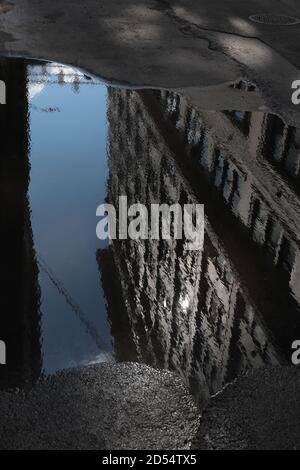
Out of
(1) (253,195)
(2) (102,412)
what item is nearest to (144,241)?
(1) (253,195)

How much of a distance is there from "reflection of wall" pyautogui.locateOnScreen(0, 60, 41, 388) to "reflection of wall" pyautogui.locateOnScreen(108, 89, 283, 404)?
110cm

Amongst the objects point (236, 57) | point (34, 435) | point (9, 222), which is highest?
point (236, 57)

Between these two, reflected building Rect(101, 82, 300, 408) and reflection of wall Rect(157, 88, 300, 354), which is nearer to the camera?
reflected building Rect(101, 82, 300, 408)

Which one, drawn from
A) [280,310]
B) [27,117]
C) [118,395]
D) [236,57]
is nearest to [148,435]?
[118,395]

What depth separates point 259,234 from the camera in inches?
305

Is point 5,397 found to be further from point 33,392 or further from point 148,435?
point 148,435

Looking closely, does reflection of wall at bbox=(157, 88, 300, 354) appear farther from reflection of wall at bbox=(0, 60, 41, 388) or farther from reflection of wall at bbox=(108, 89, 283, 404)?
reflection of wall at bbox=(0, 60, 41, 388)

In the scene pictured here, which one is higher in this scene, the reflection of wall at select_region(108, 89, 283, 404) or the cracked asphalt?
the reflection of wall at select_region(108, 89, 283, 404)

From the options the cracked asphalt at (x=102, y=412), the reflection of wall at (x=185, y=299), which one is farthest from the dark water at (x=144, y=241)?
the cracked asphalt at (x=102, y=412)

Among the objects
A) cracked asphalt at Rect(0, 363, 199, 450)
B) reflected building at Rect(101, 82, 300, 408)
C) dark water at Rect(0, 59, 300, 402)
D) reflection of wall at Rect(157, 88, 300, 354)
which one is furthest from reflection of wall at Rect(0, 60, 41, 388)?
reflection of wall at Rect(157, 88, 300, 354)

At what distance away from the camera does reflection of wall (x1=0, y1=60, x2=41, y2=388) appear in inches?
206

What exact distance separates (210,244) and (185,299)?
1.30 m

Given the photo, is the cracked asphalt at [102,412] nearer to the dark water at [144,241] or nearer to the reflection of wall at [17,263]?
the dark water at [144,241]
